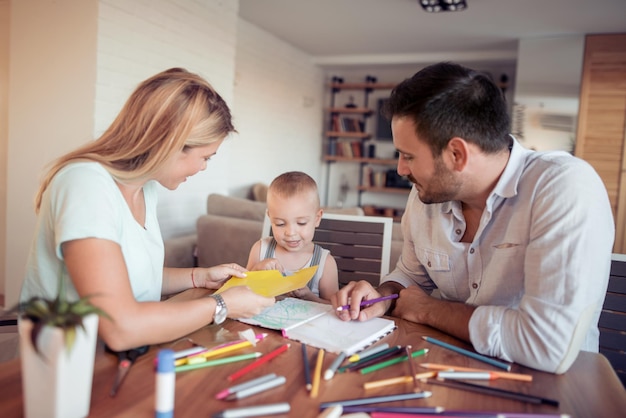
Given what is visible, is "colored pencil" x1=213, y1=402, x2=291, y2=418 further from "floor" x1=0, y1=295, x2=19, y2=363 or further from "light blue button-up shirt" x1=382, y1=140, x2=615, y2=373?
"floor" x1=0, y1=295, x2=19, y2=363

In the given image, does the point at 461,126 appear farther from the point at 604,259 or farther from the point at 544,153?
the point at 604,259

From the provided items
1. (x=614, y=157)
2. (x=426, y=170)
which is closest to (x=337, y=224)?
(x=426, y=170)

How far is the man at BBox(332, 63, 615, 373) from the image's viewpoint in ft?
3.54

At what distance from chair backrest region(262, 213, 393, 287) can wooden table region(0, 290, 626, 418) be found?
95cm

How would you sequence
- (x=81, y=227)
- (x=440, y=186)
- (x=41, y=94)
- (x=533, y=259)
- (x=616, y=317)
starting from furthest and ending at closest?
1. (x=41, y=94)
2. (x=616, y=317)
3. (x=440, y=186)
4. (x=533, y=259)
5. (x=81, y=227)

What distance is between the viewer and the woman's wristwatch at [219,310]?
114 cm

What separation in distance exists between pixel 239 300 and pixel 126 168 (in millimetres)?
443

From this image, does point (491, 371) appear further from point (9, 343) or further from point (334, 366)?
point (9, 343)

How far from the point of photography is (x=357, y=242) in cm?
208

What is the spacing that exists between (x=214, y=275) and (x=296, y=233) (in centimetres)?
44

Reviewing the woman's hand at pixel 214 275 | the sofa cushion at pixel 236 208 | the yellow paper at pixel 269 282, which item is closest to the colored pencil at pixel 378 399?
the yellow paper at pixel 269 282

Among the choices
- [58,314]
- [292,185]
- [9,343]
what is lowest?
[9,343]

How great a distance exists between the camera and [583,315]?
3.51 feet

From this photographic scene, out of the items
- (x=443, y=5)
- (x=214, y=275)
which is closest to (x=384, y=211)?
(x=443, y=5)
